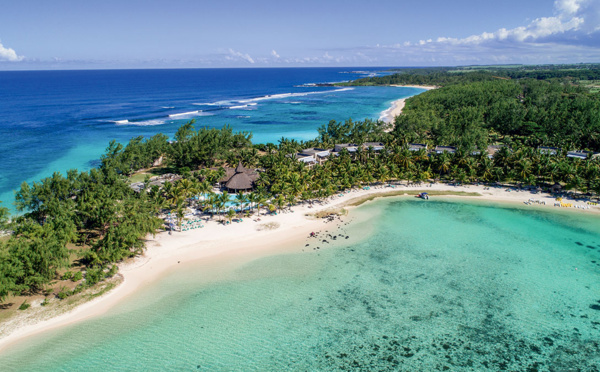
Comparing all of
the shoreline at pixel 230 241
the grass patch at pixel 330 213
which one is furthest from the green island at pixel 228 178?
the grass patch at pixel 330 213

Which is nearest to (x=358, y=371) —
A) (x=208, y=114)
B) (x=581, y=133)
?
(x=581, y=133)

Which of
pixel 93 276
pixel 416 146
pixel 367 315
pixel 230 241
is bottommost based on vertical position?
pixel 367 315

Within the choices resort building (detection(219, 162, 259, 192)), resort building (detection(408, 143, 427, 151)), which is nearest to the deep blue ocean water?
resort building (detection(219, 162, 259, 192))

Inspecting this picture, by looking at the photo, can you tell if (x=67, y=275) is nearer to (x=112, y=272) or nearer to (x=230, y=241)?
(x=112, y=272)

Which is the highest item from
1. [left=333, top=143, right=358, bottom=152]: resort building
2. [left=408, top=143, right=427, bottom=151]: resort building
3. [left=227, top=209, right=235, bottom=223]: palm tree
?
[left=333, top=143, right=358, bottom=152]: resort building

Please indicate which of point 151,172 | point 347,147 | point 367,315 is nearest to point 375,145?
point 347,147

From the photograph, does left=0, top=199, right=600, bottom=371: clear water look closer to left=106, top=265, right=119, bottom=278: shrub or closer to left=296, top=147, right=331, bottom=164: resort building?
left=106, top=265, right=119, bottom=278: shrub
